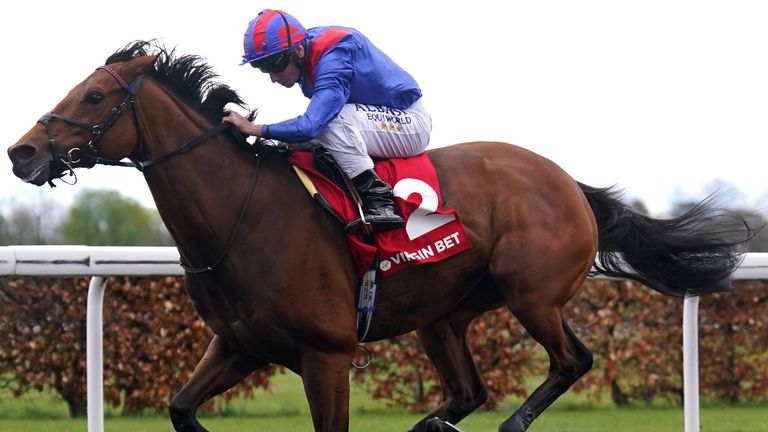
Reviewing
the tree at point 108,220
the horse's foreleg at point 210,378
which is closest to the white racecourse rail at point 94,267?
the horse's foreleg at point 210,378

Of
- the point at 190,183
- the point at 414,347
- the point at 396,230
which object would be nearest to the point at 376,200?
the point at 396,230

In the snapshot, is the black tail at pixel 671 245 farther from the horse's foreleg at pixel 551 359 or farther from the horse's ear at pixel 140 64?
the horse's ear at pixel 140 64

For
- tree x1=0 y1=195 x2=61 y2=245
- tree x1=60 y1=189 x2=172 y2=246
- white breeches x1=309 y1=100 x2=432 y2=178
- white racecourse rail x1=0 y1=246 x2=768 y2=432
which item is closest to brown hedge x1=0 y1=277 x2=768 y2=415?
white racecourse rail x1=0 y1=246 x2=768 y2=432

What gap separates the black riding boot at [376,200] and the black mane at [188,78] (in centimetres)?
58

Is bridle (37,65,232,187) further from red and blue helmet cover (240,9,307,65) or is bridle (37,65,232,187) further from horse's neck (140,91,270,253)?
red and blue helmet cover (240,9,307,65)

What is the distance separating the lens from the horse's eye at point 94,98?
166 inches

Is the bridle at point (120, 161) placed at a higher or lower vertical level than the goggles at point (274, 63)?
lower

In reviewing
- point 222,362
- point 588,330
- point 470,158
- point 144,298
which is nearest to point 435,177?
point 470,158

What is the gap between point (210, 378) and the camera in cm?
455

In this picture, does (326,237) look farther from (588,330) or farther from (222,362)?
(588,330)

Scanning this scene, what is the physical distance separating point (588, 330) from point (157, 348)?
2594 millimetres

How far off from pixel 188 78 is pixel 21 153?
0.72m

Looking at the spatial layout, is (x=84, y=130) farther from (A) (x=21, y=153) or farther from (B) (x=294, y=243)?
(B) (x=294, y=243)

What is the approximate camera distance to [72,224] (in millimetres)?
38531
